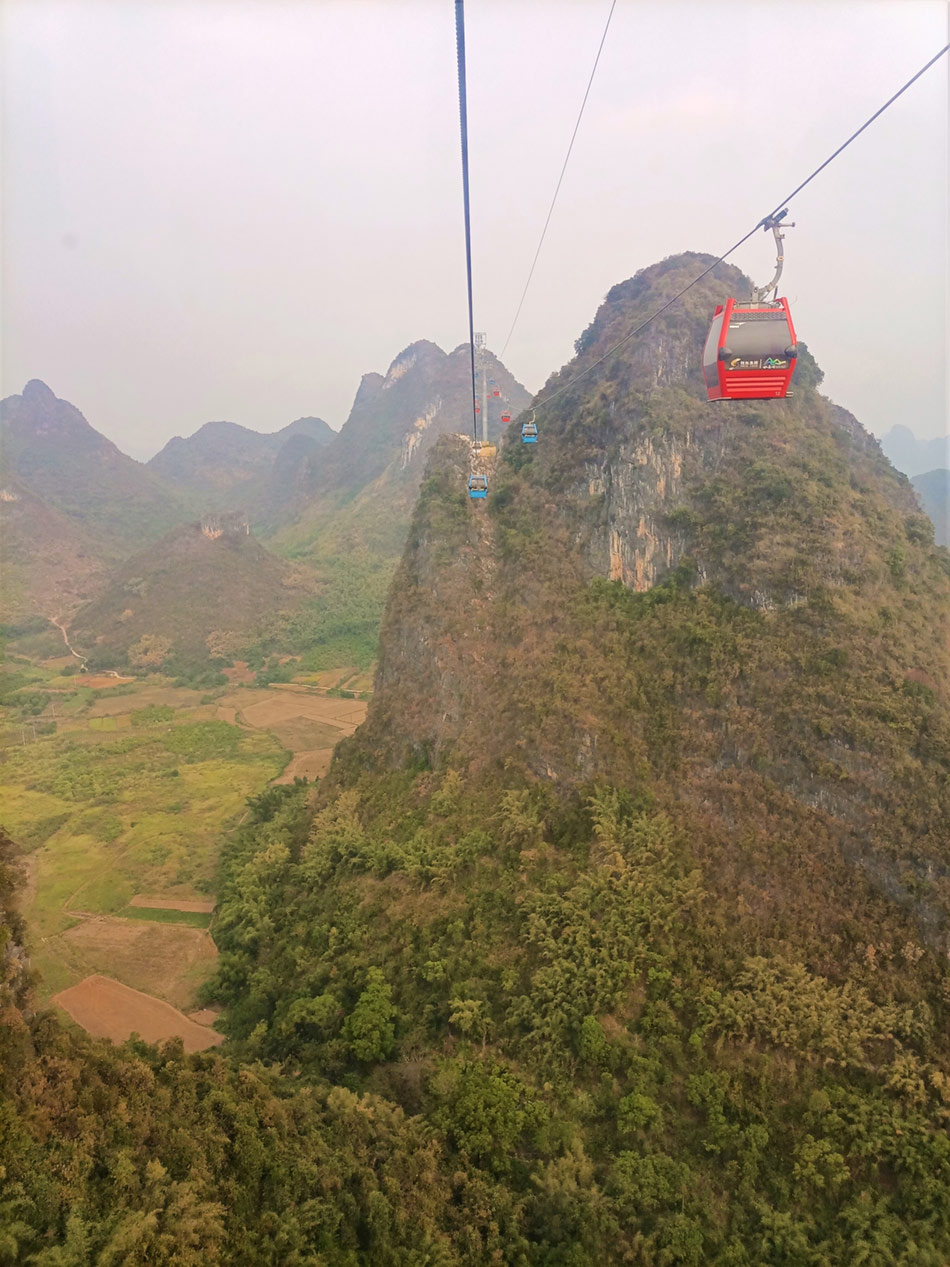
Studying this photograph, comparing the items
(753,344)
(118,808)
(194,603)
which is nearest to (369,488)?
(194,603)

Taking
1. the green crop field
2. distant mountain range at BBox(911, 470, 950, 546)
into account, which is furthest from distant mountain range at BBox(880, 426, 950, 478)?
the green crop field

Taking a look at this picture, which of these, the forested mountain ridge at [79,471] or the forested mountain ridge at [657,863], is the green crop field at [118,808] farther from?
the forested mountain ridge at [79,471]

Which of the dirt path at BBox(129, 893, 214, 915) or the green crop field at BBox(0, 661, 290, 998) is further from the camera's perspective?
the dirt path at BBox(129, 893, 214, 915)

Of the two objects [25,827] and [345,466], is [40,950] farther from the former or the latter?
[345,466]

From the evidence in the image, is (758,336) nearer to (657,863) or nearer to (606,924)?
(657,863)

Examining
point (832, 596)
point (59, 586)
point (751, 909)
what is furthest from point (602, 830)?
point (59, 586)

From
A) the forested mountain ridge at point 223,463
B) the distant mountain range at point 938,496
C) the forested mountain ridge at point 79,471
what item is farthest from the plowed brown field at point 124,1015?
the forested mountain ridge at point 223,463

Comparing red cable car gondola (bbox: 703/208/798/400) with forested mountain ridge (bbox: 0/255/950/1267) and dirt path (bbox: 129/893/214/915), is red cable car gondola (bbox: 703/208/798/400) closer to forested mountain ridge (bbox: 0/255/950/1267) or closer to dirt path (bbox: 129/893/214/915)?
forested mountain ridge (bbox: 0/255/950/1267)
